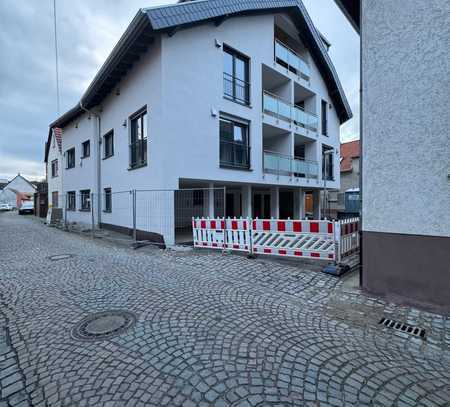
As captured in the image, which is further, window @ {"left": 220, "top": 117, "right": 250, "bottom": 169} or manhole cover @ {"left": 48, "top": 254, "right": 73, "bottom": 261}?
window @ {"left": 220, "top": 117, "right": 250, "bottom": 169}

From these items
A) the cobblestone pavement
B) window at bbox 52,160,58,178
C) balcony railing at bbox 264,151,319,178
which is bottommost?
the cobblestone pavement

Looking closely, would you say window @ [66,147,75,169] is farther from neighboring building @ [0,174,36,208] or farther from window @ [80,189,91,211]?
neighboring building @ [0,174,36,208]

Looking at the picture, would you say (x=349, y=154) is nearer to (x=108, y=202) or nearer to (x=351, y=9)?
(x=351, y=9)

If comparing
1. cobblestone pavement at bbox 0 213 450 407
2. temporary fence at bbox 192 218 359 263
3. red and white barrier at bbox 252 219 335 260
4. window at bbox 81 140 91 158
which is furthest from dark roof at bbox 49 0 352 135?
cobblestone pavement at bbox 0 213 450 407

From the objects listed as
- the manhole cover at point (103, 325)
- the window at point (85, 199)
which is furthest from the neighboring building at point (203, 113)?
the manhole cover at point (103, 325)

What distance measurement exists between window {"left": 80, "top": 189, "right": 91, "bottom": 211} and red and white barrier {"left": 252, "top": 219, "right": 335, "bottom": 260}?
12.4 metres

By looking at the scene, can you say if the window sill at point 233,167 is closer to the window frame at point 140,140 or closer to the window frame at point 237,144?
the window frame at point 237,144

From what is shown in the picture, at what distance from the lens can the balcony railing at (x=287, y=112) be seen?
1297cm

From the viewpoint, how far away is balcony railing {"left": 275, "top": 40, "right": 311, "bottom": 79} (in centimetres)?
1369

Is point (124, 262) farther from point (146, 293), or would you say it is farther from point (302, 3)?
point (302, 3)

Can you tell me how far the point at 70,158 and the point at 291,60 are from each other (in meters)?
16.8

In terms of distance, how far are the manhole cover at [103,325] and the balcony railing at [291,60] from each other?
14554 mm

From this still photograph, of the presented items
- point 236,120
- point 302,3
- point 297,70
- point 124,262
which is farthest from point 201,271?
point 302,3

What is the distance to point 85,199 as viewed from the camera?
628 inches
